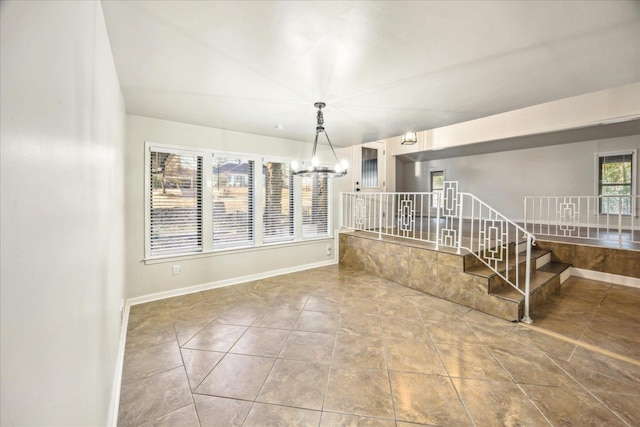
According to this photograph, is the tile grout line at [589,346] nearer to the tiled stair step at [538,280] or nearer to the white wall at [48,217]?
the tiled stair step at [538,280]

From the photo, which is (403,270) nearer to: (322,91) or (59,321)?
(322,91)

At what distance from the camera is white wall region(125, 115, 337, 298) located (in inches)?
138

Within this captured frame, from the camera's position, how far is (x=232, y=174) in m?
4.36

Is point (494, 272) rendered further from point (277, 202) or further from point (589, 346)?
point (277, 202)

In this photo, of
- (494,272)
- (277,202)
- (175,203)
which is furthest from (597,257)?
(175,203)

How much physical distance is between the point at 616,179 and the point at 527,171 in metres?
1.80

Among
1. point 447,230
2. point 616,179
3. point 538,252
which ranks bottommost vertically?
point 538,252

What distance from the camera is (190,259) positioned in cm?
397

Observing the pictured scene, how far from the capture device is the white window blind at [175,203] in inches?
145

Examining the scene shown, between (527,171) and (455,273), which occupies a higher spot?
(527,171)

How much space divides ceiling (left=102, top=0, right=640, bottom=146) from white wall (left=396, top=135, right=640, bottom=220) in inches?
228

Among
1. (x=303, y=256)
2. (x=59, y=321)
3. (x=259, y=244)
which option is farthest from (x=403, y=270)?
(x=59, y=321)

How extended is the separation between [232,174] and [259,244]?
129cm

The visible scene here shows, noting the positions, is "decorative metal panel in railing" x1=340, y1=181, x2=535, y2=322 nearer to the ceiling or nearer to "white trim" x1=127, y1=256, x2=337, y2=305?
"white trim" x1=127, y1=256, x2=337, y2=305
